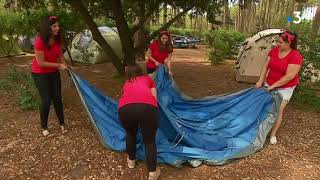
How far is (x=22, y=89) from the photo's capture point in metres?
6.98

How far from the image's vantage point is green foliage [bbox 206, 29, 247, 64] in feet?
45.1

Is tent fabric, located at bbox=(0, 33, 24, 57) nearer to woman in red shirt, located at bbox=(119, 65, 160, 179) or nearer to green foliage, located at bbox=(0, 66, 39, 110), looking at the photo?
green foliage, located at bbox=(0, 66, 39, 110)

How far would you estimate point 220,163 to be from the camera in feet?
14.6

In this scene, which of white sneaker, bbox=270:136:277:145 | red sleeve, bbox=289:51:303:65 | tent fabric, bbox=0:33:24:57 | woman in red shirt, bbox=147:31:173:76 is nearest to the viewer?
red sleeve, bbox=289:51:303:65

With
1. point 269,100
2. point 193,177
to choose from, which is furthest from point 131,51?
point 193,177

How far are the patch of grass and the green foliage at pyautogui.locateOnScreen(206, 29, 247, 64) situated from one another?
20.7 feet

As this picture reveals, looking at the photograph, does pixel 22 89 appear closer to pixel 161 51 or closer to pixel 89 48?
pixel 161 51

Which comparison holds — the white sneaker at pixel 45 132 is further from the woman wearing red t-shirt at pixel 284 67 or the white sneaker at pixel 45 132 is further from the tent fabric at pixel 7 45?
the tent fabric at pixel 7 45

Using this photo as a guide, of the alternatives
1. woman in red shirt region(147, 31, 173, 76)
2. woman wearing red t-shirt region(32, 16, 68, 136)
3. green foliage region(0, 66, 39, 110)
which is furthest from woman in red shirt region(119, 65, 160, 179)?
green foliage region(0, 66, 39, 110)

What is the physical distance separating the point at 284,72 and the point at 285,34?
50 cm

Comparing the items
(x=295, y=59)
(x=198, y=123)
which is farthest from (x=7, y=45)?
(x=295, y=59)

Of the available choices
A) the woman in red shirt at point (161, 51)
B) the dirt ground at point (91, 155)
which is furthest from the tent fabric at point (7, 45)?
the woman in red shirt at point (161, 51)

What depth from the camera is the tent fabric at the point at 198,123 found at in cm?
452

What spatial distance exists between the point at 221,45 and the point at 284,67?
9.49 metres
